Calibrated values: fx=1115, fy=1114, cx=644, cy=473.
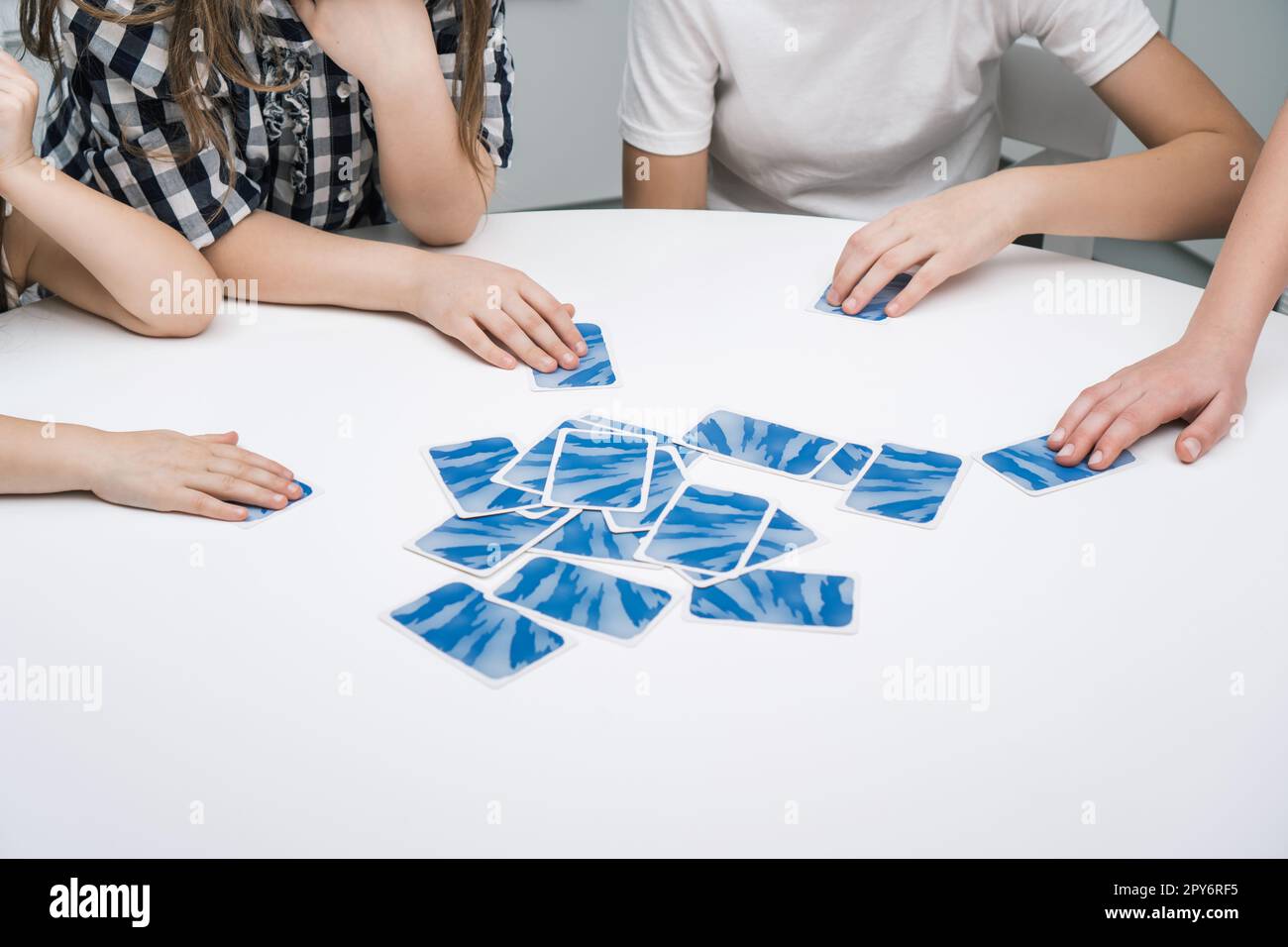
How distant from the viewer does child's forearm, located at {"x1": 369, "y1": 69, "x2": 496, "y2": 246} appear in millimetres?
1184

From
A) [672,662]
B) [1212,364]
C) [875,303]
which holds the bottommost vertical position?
[672,662]

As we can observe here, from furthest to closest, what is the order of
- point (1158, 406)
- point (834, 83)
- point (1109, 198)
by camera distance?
point (834, 83)
point (1109, 198)
point (1158, 406)

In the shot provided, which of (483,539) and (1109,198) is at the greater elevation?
(1109,198)

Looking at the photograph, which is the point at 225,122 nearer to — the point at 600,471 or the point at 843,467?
the point at 600,471

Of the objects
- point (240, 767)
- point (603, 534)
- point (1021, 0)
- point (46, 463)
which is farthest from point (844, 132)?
point (240, 767)

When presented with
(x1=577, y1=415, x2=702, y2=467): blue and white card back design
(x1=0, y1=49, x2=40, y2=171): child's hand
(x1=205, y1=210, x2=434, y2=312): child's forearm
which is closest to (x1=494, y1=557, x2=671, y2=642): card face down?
(x1=577, y1=415, x2=702, y2=467): blue and white card back design

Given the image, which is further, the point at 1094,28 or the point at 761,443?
the point at 1094,28

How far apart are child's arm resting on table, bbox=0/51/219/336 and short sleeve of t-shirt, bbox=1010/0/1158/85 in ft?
3.27

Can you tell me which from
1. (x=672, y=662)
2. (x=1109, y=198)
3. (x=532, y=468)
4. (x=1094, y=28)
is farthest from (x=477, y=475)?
(x=1094, y=28)

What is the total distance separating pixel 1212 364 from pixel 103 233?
38.1 inches

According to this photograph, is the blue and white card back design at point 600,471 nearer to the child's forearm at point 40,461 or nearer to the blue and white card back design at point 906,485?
the blue and white card back design at point 906,485

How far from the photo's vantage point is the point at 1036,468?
2.70 ft

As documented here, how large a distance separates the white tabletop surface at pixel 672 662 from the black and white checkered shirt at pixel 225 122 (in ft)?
0.74

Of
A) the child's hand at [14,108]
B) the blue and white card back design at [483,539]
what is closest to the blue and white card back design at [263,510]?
the blue and white card back design at [483,539]
